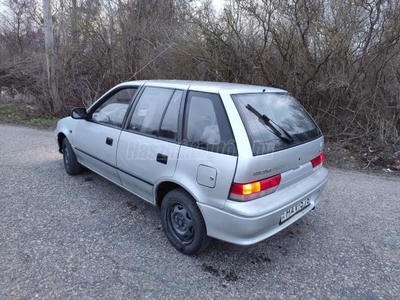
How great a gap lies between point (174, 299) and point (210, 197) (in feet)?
2.70

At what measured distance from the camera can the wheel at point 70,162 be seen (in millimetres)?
4164

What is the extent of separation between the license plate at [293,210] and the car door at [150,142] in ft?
3.50

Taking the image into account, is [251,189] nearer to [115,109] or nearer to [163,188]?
[163,188]

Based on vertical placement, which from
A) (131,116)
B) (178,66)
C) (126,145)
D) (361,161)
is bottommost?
(361,161)

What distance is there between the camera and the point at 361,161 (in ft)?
18.5

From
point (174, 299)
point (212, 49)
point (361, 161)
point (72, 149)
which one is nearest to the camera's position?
point (174, 299)

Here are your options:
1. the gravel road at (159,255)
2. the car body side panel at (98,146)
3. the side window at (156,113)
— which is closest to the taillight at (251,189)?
the gravel road at (159,255)

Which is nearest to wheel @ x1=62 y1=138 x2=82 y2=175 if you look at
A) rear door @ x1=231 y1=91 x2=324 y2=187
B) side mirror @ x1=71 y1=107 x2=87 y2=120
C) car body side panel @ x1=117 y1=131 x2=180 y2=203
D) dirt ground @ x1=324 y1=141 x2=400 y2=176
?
side mirror @ x1=71 y1=107 x2=87 y2=120

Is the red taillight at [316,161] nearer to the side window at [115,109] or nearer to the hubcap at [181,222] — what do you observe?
the hubcap at [181,222]

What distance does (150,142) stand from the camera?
8.98 ft

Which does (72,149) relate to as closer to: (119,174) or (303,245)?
(119,174)

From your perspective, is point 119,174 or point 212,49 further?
point 212,49

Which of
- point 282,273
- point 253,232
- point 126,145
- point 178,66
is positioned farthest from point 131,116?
point 178,66

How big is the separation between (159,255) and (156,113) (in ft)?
4.62
